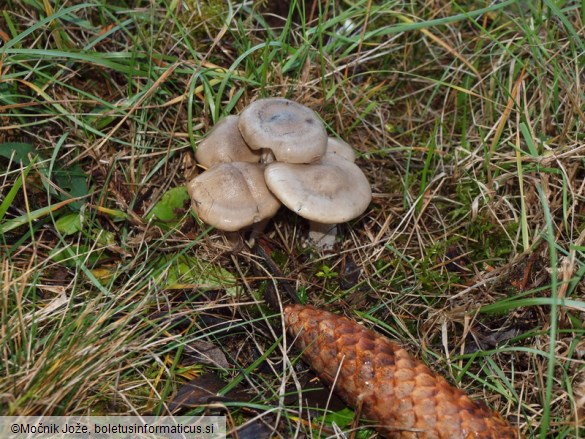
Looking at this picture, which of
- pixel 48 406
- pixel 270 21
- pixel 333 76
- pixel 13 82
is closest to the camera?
pixel 48 406


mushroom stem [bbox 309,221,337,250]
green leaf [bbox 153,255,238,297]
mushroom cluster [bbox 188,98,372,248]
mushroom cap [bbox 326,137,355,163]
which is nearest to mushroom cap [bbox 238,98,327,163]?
mushroom cluster [bbox 188,98,372,248]

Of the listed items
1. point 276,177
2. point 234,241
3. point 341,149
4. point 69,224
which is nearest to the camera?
point 276,177

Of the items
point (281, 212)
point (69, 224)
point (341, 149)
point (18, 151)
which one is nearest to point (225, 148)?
point (281, 212)

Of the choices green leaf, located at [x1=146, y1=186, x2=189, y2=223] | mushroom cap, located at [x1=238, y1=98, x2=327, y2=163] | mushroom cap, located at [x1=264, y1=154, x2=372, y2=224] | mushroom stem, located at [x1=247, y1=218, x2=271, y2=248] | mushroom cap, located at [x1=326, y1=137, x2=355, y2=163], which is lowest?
mushroom stem, located at [x1=247, y1=218, x2=271, y2=248]

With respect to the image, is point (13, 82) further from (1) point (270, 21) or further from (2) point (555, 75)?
(2) point (555, 75)

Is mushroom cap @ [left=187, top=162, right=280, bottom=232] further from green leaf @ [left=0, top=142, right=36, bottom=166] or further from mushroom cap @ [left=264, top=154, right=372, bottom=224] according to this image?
green leaf @ [left=0, top=142, right=36, bottom=166]

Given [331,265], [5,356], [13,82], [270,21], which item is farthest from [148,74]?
[5,356]

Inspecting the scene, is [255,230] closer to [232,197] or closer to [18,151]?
[232,197]
